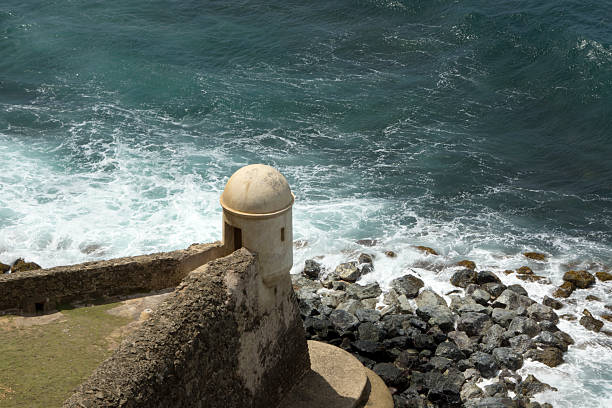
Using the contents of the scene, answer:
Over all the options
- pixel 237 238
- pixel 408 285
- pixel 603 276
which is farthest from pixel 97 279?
pixel 603 276

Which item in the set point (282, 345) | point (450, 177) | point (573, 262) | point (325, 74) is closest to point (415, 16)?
point (325, 74)

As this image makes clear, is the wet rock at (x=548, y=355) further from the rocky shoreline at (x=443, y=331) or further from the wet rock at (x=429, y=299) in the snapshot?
the wet rock at (x=429, y=299)

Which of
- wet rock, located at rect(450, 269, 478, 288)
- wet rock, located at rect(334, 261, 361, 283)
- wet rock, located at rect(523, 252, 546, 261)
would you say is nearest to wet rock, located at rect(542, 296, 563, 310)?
wet rock, located at rect(450, 269, 478, 288)

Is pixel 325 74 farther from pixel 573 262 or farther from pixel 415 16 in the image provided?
pixel 573 262

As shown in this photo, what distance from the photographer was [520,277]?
3591cm

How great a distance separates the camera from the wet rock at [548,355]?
2963 centimetres

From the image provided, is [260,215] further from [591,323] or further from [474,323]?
[591,323]

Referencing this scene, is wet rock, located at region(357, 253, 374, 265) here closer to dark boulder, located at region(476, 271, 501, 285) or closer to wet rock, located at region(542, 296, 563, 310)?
dark boulder, located at region(476, 271, 501, 285)

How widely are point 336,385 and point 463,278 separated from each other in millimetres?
12575

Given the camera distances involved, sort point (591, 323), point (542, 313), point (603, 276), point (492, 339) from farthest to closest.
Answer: point (603, 276)
point (542, 313)
point (591, 323)
point (492, 339)

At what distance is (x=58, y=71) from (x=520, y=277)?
40422 mm

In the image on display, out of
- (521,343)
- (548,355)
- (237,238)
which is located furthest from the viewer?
(521,343)

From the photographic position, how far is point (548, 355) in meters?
29.8

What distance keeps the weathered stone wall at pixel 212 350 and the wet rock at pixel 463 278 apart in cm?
1270
